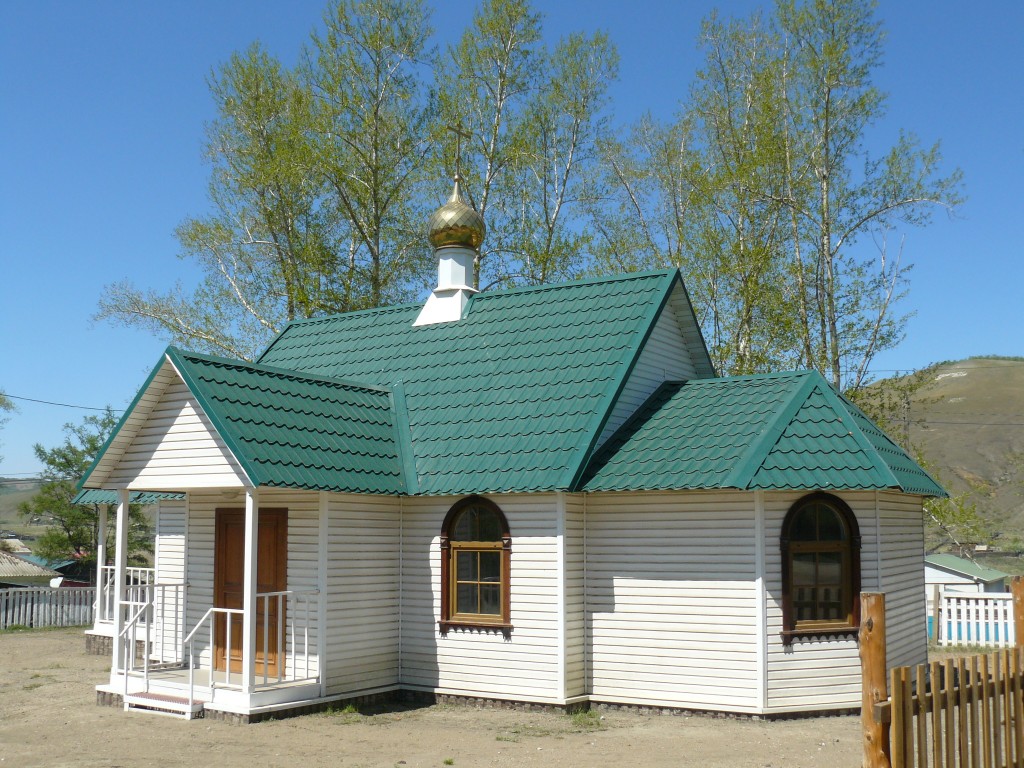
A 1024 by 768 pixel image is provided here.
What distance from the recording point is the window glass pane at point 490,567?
39.1 feet

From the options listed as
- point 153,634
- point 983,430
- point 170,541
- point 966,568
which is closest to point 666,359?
point 170,541

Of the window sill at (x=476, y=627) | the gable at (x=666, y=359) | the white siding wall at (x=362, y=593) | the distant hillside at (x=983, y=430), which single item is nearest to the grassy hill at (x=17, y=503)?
the white siding wall at (x=362, y=593)

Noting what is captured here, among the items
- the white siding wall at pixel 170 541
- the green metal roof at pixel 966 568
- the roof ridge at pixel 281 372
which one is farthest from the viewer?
the green metal roof at pixel 966 568

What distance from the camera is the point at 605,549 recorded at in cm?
1158

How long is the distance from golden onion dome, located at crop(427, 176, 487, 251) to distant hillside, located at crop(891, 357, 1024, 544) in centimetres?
6194

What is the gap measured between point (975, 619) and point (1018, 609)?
11.3 meters

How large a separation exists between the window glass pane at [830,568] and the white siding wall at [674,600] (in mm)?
849

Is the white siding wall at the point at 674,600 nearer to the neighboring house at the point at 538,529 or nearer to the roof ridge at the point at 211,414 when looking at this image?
the neighboring house at the point at 538,529

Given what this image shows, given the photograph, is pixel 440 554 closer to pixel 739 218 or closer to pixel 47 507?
pixel 739 218

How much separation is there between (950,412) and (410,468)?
113m

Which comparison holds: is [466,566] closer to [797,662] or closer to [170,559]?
[797,662]

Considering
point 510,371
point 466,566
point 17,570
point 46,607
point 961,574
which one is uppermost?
point 510,371

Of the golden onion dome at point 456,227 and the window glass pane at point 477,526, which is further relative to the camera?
the golden onion dome at point 456,227

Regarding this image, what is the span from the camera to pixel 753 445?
429 inches
